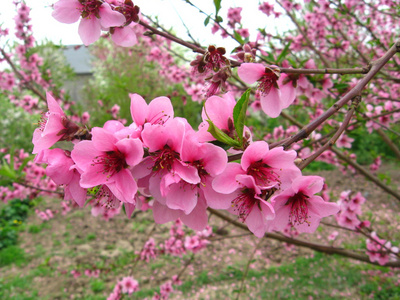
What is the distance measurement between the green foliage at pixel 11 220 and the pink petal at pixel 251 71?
19.9ft

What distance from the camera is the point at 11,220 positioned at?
6.60 m

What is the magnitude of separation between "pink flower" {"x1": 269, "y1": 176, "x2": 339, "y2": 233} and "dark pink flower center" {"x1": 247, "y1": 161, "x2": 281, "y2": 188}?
45mm

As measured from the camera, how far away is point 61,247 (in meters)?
5.48

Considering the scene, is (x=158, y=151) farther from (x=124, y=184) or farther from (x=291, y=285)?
(x=291, y=285)

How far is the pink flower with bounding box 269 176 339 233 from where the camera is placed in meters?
0.64

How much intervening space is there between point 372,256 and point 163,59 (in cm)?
376

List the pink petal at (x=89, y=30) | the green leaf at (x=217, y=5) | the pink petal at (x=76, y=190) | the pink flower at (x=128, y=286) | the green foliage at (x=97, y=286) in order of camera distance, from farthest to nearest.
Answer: the green foliage at (x=97, y=286), the pink flower at (x=128, y=286), the green leaf at (x=217, y=5), the pink petal at (x=89, y=30), the pink petal at (x=76, y=190)

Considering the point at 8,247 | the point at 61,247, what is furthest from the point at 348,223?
the point at 8,247

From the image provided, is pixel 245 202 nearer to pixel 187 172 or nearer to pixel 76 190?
pixel 187 172

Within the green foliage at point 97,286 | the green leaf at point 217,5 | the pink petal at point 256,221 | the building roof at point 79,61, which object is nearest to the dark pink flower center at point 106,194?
the pink petal at point 256,221

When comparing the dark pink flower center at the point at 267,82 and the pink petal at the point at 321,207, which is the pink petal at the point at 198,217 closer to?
the pink petal at the point at 321,207

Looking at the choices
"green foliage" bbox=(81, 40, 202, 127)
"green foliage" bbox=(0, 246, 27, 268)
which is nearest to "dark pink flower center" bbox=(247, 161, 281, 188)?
Answer: "green foliage" bbox=(0, 246, 27, 268)

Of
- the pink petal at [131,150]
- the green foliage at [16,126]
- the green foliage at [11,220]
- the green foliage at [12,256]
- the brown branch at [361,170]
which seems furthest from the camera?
the green foliage at [16,126]

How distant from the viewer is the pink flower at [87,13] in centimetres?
91
